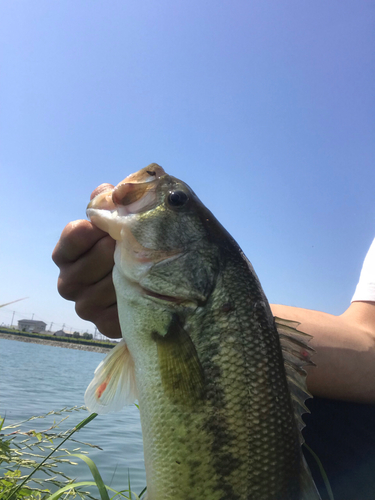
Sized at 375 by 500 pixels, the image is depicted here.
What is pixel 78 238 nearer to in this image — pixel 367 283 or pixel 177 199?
pixel 177 199

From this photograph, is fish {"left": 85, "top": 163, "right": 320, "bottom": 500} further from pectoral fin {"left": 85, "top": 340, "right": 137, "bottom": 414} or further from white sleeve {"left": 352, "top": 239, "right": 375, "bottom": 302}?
white sleeve {"left": 352, "top": 239, "right": 375, "bottom": 302}

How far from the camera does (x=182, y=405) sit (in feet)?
5.08

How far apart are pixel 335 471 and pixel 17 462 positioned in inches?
91.1

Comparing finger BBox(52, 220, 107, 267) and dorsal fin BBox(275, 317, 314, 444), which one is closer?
dorsal fin BBox(275, 317, 314, 444)

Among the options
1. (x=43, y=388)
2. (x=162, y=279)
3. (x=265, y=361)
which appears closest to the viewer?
(x=265, y=361)

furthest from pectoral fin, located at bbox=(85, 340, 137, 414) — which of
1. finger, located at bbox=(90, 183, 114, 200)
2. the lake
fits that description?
the lake

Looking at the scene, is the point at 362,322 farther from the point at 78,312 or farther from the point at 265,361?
the point at 78,312

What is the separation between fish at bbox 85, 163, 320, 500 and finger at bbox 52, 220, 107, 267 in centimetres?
15

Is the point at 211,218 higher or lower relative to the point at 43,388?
higher

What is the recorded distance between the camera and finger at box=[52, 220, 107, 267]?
2.03 meters

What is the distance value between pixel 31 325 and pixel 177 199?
12498 cm

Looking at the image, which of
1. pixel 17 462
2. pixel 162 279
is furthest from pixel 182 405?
pixel 17 462

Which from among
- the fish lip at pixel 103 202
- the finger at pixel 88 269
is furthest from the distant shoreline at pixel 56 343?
the fish lip at pixel 103 202

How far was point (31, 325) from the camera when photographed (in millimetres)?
113562
